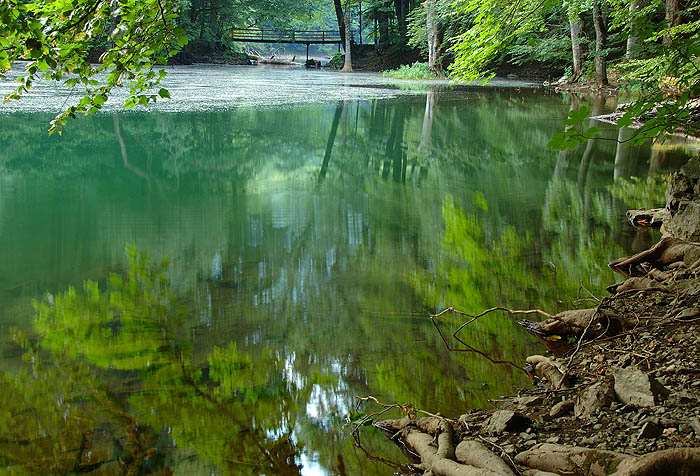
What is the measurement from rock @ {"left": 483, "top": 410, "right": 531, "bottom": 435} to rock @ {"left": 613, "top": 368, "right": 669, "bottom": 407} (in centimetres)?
43

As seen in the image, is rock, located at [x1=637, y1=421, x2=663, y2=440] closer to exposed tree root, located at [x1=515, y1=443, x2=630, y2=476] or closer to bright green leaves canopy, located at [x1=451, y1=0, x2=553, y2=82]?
exposed tree root, located at [x1=515, y1=443, x2=630, y2=476]

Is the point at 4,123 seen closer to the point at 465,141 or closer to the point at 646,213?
the point at 465,141

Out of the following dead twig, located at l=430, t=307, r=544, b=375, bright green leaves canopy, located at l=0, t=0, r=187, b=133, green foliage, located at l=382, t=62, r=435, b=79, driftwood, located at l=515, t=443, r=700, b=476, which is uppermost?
green foliage, located at l=382, t=62, r=435, b=79

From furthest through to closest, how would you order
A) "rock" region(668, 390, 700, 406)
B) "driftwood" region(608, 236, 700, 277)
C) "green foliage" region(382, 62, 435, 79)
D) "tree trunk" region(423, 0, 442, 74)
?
"green foliage" region(382, 62, 435, 79) < "tree trunk" region(423, 0, 442, 74) < "driftwood" region(608, 236, 700, 277) < "rock" region(668, 390, 700, 406)

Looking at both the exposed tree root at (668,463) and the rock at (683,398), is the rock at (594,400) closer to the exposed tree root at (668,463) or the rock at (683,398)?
the rock at (683,398)

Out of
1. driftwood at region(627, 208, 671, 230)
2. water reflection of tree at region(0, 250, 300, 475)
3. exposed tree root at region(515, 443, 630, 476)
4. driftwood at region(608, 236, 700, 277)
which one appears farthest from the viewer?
driftwood at region(627, 208, 671, 230)

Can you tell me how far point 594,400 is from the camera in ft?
8.96

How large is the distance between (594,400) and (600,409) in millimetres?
53

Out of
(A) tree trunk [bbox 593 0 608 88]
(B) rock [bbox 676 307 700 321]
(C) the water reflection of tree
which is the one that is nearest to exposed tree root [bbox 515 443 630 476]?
(C) the water reflection of tree

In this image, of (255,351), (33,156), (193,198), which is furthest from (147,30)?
(33,156)

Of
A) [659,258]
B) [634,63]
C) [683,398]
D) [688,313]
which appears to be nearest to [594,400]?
[683,398]

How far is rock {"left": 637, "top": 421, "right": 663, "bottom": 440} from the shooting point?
7.65ft

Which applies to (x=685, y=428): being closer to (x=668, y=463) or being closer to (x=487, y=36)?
(x=668, y=463)

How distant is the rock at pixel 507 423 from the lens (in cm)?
270
